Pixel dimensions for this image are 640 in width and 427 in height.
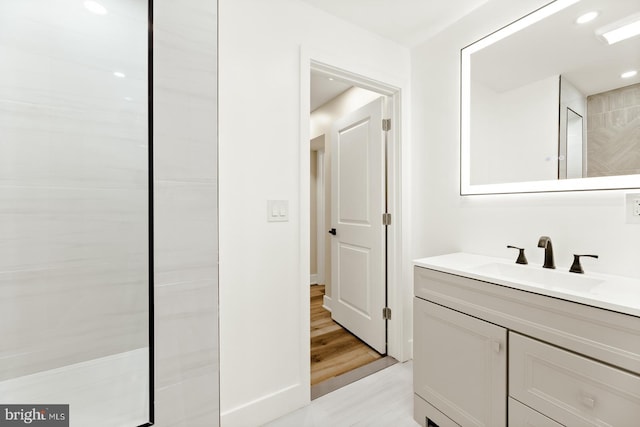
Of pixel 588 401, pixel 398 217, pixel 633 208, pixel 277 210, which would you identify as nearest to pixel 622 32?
pixel 633 208

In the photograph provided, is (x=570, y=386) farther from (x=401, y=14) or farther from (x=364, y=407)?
(x=401, y=14)

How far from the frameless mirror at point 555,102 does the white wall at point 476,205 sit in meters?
0.07

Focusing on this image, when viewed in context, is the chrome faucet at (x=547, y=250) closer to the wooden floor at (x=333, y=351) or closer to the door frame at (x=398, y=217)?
the door frame at (x=398, y=217)

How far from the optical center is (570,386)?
3.22 ft

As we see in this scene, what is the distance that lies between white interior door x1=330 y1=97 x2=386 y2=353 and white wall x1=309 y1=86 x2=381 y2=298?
0.21 metres

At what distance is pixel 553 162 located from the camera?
4.70 ft

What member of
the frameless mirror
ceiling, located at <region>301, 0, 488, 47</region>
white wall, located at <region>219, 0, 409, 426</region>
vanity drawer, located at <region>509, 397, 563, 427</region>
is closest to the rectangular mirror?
white wall, located at <region>219, 0, 409, 426</region>

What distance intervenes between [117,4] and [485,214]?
75.1 inches

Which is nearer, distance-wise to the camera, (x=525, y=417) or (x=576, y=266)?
(x=525, y=417)

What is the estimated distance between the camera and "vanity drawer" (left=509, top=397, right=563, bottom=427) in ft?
3.41

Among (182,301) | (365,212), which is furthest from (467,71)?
(182,301)

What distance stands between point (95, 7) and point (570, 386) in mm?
1818

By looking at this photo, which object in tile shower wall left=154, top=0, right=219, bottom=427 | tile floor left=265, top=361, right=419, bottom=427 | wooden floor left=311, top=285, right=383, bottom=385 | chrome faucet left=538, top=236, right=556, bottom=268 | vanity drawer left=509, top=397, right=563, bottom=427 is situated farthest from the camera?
wooden floor left=311, top=285, right=383, bottom=385

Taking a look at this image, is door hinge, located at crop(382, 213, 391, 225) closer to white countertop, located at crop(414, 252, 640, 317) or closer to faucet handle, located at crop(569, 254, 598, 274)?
white countertop, located at crop(414, 252, 640, 317)
